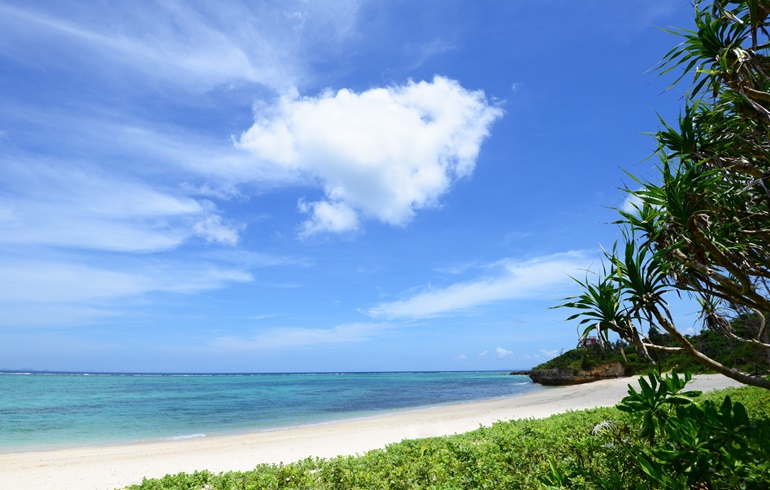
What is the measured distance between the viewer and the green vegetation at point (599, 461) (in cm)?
245

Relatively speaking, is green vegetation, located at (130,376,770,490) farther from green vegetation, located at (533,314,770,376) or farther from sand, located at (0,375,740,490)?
sand, located at (0,375,740,490)

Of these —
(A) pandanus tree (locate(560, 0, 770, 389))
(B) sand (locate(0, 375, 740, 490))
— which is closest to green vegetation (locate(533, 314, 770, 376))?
(A) pandanus tree (locate(560, 0, 770, 389))

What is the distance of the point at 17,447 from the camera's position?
18.6 meters

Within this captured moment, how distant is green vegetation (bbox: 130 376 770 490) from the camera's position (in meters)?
2.45

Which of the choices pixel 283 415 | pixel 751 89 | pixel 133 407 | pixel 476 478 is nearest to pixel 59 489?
pixel 476 478

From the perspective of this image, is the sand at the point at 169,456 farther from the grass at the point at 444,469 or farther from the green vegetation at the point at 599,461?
the green vegetation at the point at 599,461

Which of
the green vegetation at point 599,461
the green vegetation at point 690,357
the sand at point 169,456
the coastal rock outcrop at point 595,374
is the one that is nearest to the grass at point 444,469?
the green vegetation at point 599,461

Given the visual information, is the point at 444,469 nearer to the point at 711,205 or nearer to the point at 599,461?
the point at 599,461

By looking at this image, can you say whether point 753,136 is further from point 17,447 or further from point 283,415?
point 283,415

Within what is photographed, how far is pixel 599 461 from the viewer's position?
13.4 feet

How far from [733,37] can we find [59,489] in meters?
15.1

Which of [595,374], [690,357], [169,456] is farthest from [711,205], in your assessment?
[595,374]

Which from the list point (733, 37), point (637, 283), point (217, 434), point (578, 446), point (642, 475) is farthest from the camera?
point (217, 434)

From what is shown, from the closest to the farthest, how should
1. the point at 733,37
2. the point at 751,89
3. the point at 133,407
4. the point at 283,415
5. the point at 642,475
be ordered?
the point at 642,475 → the point at 751,89 → the point at 733,37 → the point at 283,415 → the point at 133,407
